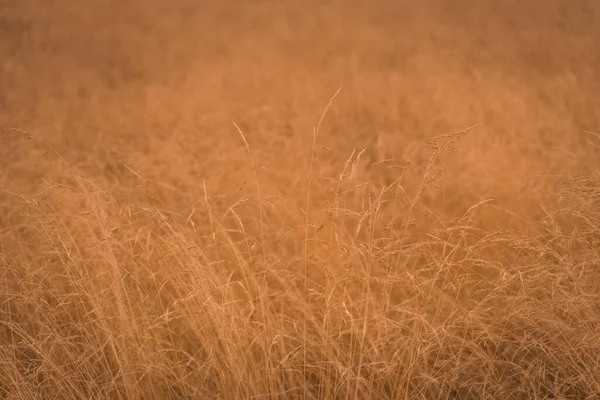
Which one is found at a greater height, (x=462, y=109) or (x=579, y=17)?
(x=579, y=17)

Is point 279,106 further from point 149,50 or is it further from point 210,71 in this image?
point 149,50

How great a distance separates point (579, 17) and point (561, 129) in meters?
0.35


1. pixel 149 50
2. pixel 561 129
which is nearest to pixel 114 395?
pixel 149 50

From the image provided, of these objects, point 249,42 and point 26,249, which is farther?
point 249,42

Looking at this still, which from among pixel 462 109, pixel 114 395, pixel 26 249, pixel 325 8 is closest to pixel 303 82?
pixel 325 8

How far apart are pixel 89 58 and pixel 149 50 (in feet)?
0.64

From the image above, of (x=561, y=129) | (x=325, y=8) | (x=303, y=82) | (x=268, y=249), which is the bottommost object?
(x=268, y=249)

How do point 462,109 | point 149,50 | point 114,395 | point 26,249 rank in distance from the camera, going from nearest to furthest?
point 114,395, point 26,249, point 462,109, point 149,50

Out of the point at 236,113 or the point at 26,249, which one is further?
the point at 236,113

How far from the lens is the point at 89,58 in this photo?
2400 millimetres

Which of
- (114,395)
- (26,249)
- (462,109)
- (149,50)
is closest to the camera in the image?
(114,395)

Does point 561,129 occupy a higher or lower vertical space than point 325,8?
lower

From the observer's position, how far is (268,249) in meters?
2.07

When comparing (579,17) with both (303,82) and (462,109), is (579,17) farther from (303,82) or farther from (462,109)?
(303,82)
